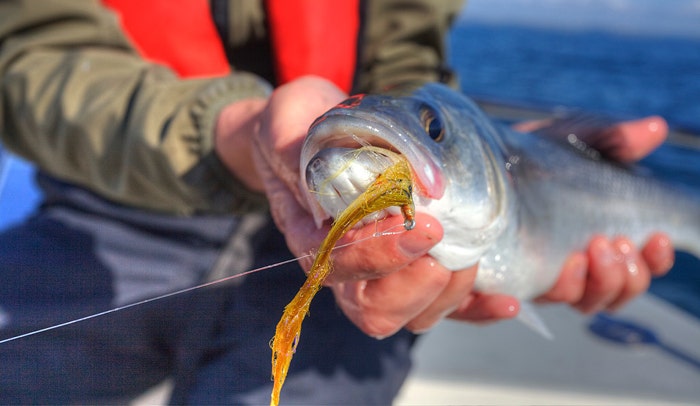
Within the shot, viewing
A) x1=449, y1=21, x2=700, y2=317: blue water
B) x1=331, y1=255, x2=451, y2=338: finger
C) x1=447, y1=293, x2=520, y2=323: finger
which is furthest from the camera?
x1=449, y1=21, x2=700, y2=317: blue water

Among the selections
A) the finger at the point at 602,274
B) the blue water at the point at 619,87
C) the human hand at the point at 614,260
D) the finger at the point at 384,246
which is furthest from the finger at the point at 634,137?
the blue water at the point at 619,87

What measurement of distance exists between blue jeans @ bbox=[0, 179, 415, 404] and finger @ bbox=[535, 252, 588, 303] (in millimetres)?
550

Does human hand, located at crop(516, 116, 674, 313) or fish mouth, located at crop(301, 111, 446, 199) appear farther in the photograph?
human hand, located at crop(516, 116, 674, 313)

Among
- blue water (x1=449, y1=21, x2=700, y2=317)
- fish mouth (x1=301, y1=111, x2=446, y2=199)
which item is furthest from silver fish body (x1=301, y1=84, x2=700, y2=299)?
blue water (x1=449, y1=21, x2=700, y2=317)

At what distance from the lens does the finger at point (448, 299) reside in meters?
1.46

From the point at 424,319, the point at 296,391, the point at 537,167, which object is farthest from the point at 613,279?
the point at 296,391

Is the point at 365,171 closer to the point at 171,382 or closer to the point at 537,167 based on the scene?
the point at 537,167

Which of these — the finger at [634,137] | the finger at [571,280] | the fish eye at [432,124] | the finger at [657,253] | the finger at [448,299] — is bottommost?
the finger at [657,253]

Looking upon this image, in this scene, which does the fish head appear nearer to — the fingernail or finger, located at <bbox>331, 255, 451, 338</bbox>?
finger, located at <bbox>331, 255, 451, 338</bbox>

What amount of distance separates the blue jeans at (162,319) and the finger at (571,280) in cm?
55

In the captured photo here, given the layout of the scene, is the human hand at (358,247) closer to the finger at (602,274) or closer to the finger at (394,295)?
the finger at (394,295)

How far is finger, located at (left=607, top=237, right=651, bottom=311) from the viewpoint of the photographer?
2340mm

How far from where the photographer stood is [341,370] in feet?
6.59

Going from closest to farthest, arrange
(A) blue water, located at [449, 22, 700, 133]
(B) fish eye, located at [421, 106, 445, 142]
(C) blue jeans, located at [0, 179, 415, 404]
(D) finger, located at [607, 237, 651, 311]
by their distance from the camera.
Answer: (B) fish eye, located at [421, 106, 445, 142]
(C) blue jeans, located at [0, 179, 415, 404]
(D) finger, located at [607, 237, 651, 311]
(A) blue water, located at [449, 22, 700, 133]
